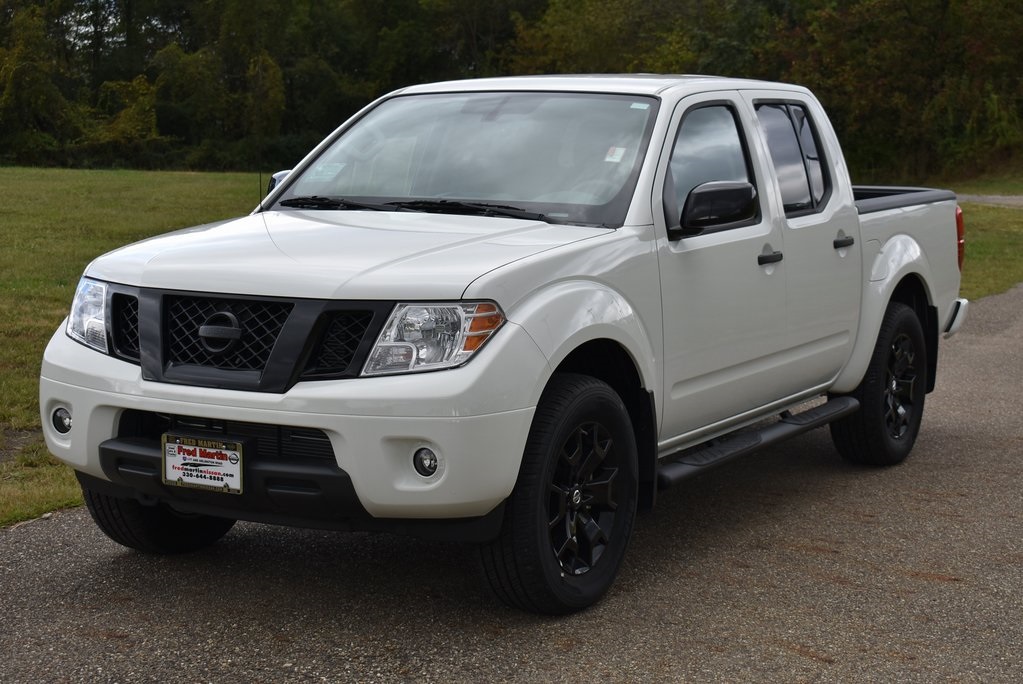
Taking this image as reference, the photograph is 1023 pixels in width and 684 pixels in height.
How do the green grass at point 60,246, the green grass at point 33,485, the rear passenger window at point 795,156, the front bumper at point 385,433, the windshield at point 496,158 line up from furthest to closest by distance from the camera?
the green grass at point 60,246 → the rear passenger window at point 795,156 → the green grass at point 33,485 → the windshield at point 496,158 → the front bumper at point 385,433

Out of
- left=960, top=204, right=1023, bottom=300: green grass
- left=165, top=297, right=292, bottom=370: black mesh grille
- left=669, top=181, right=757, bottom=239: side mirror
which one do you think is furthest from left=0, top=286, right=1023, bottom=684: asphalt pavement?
left=960, top=204, right=1023, bottom=300: green grass

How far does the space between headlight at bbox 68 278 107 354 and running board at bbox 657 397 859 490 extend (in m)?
2.04

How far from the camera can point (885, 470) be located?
7188mm

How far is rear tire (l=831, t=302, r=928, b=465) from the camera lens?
22.9 ft

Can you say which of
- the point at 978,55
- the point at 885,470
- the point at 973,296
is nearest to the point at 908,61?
the point at 978,55

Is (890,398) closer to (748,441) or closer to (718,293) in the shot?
(748,441)

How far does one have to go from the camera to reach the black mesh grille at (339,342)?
14.1 feet

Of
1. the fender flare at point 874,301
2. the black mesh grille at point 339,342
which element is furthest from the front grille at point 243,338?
the fender flare at point 874,301

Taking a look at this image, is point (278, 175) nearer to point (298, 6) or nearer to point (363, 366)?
point (363, 366)

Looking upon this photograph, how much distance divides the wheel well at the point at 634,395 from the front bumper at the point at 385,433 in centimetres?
61

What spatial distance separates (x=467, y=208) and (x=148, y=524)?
1663 mm

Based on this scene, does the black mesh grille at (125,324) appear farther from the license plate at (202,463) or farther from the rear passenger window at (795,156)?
the rear passenger window at (795,156)

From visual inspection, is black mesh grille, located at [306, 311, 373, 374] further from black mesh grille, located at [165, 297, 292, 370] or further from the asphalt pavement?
the asphalt pavement

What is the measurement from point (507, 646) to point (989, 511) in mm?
2777
